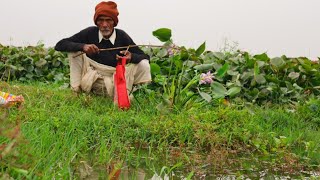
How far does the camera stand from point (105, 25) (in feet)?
16.4

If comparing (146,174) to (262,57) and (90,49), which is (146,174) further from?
(262,57)

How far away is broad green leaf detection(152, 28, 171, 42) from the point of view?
482cm

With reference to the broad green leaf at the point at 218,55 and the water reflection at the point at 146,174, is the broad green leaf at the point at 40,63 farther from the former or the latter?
the water reflection at the point at 146,174

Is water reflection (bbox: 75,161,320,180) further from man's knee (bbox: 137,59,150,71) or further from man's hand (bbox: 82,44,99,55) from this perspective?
man's knee (bbox: 137,59,150,71)

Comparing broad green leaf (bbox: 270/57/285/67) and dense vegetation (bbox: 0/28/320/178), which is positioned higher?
broad green leaf (bbox: 270/57/285/67)

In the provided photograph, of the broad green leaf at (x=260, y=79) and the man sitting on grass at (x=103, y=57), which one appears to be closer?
the man sitting on grass at (x=103, y=57)

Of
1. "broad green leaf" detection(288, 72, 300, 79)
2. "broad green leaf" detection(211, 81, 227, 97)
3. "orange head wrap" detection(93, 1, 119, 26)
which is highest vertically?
"orange head wrap" detection(93, 1, 119, 26)

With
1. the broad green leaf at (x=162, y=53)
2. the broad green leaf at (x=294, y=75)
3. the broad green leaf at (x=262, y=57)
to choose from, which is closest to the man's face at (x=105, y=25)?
the broad green leaf at (x=162, y=53)

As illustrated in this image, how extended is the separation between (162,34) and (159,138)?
125 centimetres

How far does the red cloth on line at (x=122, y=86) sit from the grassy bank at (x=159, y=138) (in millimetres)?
101

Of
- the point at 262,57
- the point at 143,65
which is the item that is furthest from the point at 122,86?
the point at 262,57

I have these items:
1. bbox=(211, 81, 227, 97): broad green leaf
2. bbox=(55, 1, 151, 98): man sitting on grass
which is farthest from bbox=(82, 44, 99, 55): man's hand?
bbox=(211, 81, 227, 97): broad green leaf

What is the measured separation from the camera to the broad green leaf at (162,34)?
4.82 meters

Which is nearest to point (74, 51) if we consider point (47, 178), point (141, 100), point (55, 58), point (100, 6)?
point (100, 6)
